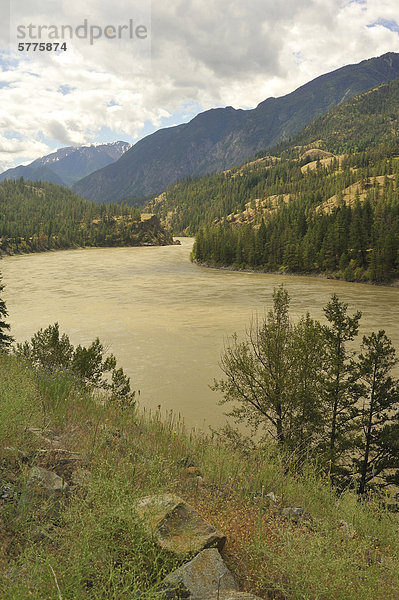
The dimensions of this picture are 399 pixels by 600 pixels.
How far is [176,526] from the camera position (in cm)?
423

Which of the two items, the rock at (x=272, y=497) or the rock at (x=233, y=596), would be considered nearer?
the rock at (x=233, y=596)

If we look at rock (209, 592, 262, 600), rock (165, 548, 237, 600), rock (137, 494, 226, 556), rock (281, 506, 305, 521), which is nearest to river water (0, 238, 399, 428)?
rock (281, 506, 305, 521)

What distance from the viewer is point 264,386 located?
675 inches

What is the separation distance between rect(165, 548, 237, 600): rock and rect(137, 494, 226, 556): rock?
124 mm

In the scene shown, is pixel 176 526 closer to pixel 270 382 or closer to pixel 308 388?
pixel 270 382

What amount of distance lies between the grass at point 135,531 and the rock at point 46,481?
0.10m

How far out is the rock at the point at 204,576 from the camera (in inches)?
138

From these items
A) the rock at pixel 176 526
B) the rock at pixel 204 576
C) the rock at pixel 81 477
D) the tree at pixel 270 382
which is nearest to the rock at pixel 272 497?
the rock at pixel 176 526

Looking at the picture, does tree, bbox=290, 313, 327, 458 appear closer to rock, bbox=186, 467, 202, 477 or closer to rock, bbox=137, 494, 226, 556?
rock, bbox=186, 467, 202, 477

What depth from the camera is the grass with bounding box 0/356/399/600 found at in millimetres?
3309

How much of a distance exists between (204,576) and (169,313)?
43.3 m

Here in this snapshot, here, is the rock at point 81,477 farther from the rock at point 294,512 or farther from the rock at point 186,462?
the rock at point 294,512

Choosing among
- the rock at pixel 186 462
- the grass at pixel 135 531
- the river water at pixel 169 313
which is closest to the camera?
the grass at pixel 135 531

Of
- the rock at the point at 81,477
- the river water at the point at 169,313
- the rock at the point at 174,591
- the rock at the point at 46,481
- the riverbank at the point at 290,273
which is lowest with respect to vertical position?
the river water at the point at 169,313
